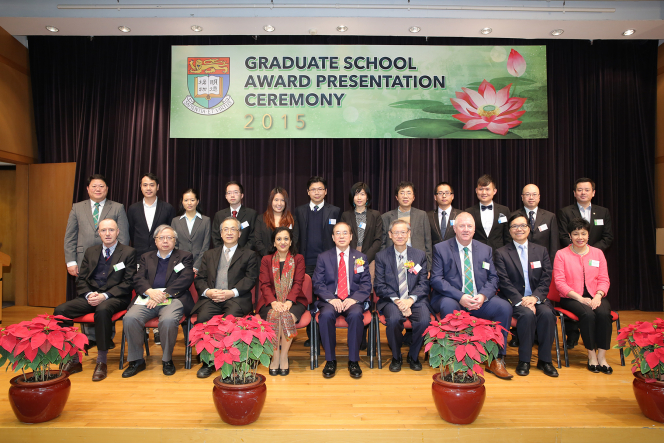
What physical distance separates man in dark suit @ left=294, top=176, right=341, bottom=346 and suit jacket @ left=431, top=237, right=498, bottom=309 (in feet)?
3.70

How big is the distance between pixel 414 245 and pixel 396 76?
2.64 metres

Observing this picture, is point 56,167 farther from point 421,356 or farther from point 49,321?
point 421,356

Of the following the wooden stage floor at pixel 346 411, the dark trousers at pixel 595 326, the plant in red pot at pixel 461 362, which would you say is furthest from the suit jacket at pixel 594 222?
the plant in red pot at pixel 461 362

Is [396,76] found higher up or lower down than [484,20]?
lower down

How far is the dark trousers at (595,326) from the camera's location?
11.7 feet

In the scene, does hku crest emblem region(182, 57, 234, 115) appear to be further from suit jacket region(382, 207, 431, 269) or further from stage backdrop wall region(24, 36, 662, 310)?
suit jacket region(382, 207, 431, 269)

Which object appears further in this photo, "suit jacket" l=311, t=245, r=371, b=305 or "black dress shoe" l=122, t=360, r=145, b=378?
"suit jacket" l=311, t=245, r=371, b=305

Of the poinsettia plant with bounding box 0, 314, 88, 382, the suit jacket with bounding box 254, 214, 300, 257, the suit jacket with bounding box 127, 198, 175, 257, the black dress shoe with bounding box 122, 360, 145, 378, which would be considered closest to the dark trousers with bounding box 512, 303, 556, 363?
the suit jacket with bounding box 254, 214, 300, 257

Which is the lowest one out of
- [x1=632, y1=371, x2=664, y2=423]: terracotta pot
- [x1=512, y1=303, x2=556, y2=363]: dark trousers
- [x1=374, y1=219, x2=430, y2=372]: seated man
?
[x1=632, y1=371, x2=664, y2=423]: terracotta pot

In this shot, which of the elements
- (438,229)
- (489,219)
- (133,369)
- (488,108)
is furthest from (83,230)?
(488,108)

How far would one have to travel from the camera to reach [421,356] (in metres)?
3.99

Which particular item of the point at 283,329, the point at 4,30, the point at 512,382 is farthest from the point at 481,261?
the point at 4,30

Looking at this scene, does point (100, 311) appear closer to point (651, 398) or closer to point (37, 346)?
point (37, 346)

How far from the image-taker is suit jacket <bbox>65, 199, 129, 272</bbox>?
173 inches
